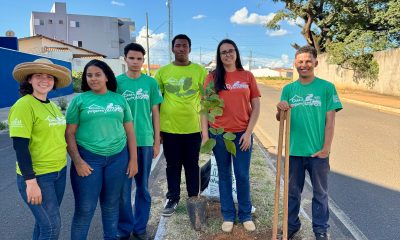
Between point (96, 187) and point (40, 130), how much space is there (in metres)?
0.66

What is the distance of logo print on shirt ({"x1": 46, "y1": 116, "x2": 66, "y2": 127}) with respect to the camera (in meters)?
2.28

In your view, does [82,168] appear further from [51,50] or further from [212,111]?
[51,50]

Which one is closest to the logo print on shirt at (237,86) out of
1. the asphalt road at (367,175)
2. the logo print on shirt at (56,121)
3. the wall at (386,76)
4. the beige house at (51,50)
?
the logo print on shirt at (56,121)

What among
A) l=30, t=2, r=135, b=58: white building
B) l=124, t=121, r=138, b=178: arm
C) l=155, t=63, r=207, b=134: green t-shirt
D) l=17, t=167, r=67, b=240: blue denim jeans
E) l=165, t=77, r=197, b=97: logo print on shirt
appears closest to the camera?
l=17, t=167, r=67, b=240: blue denim jeans

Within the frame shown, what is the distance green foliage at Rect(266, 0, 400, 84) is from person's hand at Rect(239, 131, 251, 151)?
1936 cm

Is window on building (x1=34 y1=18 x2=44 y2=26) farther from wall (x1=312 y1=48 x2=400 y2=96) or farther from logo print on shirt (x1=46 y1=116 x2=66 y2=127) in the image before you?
logo print on shirt (x1=46 y1=116 x2=66 y2=127)

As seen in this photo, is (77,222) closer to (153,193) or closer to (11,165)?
(153,193)

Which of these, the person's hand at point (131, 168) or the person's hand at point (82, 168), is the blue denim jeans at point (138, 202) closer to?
the person's hand at point (131, 168)

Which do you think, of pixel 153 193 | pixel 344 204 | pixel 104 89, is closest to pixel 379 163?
pixel 344 204

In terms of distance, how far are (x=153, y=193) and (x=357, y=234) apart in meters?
2.55

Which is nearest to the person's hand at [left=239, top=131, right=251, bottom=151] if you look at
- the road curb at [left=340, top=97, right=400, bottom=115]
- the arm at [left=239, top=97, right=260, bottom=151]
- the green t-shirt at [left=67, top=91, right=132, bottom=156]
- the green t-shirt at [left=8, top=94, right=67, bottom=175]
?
the arm at [left=239, top=97, right=260, bottom=151]

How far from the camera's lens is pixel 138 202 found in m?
3.21

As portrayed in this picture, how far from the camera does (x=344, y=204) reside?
4250 mm

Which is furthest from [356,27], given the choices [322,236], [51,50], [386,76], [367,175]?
[51,50]
